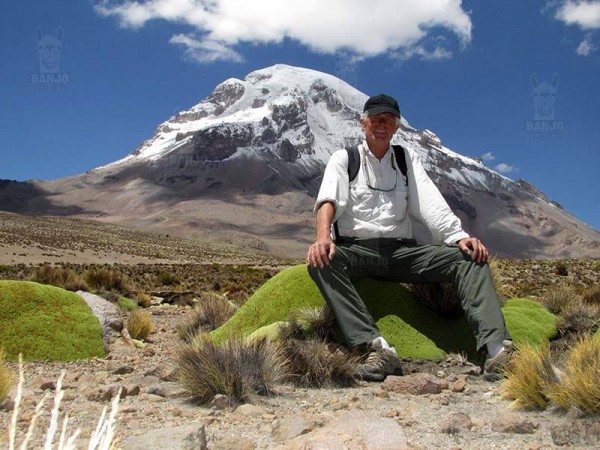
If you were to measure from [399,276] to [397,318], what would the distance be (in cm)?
46

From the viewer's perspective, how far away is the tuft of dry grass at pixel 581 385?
11.2 ft

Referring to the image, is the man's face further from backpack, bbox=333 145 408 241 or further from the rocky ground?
the rocky ground

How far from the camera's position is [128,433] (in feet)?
11.6

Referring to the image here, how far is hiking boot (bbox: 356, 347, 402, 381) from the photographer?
5.11m

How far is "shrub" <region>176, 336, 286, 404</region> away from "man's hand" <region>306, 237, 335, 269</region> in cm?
94

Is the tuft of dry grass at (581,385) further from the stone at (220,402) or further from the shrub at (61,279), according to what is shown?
the shrub at (61,279)

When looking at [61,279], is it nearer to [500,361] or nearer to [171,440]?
[500,361]

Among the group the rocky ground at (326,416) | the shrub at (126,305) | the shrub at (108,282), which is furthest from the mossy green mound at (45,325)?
the shrub at (108,282)

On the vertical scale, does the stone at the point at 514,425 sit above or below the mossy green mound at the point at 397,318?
below

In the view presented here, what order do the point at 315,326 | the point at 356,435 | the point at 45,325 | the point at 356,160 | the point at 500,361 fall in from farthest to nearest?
A: the point at 45,325 < the point at 356,160 < the point at 315,326 < the point at 500,361 < the point at 356,435

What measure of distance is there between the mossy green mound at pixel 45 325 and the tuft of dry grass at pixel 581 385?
16.6 feet

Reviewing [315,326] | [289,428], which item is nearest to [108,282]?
[315,326]

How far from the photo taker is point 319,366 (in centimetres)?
504

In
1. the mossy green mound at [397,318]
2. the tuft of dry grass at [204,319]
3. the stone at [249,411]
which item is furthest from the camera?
the tuft of dry grass at [204,319]
